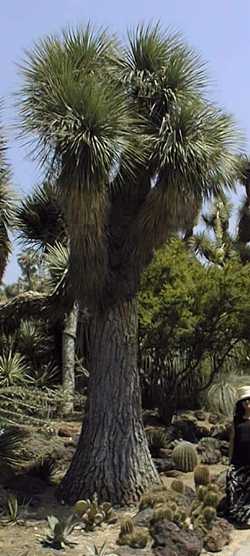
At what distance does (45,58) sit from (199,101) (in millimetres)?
1952

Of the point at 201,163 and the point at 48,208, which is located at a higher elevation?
the point at 48,208

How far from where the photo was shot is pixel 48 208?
1480cm

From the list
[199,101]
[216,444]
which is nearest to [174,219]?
[199,101]

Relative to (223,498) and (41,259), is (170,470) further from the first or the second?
(41,259)

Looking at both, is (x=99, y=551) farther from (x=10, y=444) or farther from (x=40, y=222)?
(x=40, y=222)

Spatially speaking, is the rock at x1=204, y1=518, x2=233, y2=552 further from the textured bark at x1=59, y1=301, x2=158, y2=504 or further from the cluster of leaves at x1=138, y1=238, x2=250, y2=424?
the cluster of leaves at x1=138, y1=238, x2=250, y2=424

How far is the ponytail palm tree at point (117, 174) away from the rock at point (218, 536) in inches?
52.0

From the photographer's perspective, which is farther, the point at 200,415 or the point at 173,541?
the point at 200,415

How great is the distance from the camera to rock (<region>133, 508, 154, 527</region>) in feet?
27.9

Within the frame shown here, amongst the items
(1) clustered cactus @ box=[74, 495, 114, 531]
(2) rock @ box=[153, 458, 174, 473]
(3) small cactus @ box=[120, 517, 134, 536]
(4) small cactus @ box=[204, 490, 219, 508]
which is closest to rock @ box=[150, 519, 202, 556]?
(3) small cactus @ box=[120, 517, 134, 536]

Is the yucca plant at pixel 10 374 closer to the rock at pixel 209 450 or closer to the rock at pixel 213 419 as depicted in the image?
the rock at pixel 209 450

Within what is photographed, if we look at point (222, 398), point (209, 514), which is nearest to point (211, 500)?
point (209, 514)

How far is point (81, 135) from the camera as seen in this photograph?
8.82 meters

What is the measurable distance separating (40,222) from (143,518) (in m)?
7.38
